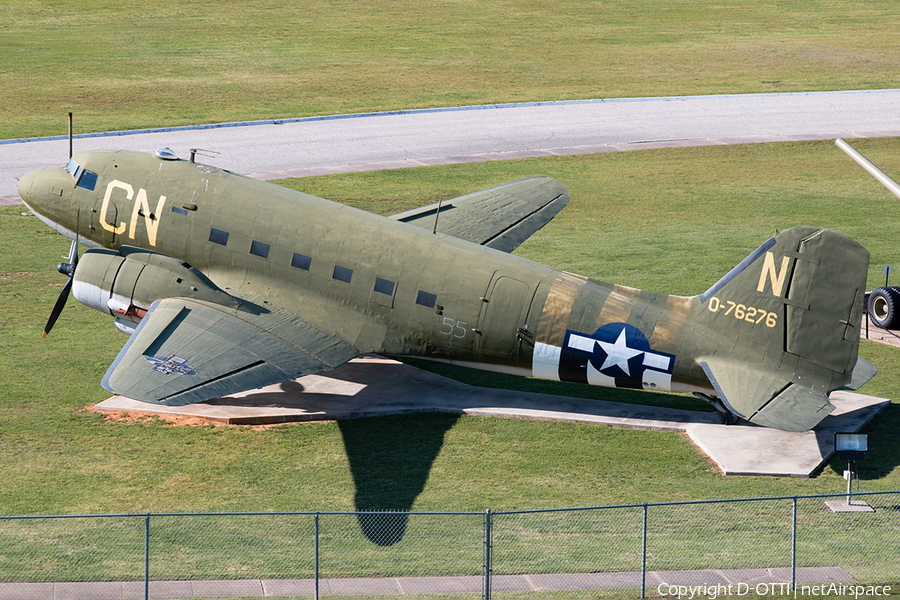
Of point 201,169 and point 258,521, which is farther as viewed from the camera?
point 201,169

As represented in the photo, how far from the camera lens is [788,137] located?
61531mm

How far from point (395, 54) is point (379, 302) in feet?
190

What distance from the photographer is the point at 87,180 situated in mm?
32594

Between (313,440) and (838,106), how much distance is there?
54064mm

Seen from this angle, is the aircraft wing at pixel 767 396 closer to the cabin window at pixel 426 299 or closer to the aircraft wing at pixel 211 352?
the cabin window at pixel 426 299

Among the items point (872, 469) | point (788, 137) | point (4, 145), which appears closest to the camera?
point (872, 469)

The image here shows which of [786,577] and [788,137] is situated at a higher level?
[788,137]

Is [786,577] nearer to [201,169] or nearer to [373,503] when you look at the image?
[373,503]

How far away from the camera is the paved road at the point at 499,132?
2197 inches

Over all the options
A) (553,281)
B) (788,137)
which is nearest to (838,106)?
(788,137)

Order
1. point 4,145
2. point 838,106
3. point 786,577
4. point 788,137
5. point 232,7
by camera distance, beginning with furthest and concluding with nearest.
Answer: point 232,7 < point 838,106 < point 788,137 < point 4,145 < point 786,577

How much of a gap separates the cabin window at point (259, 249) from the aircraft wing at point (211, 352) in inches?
65.9

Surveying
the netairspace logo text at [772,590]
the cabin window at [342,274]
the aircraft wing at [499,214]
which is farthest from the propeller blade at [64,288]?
the netairspace logo text at [772,590]

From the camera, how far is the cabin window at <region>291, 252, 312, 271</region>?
30.0m
